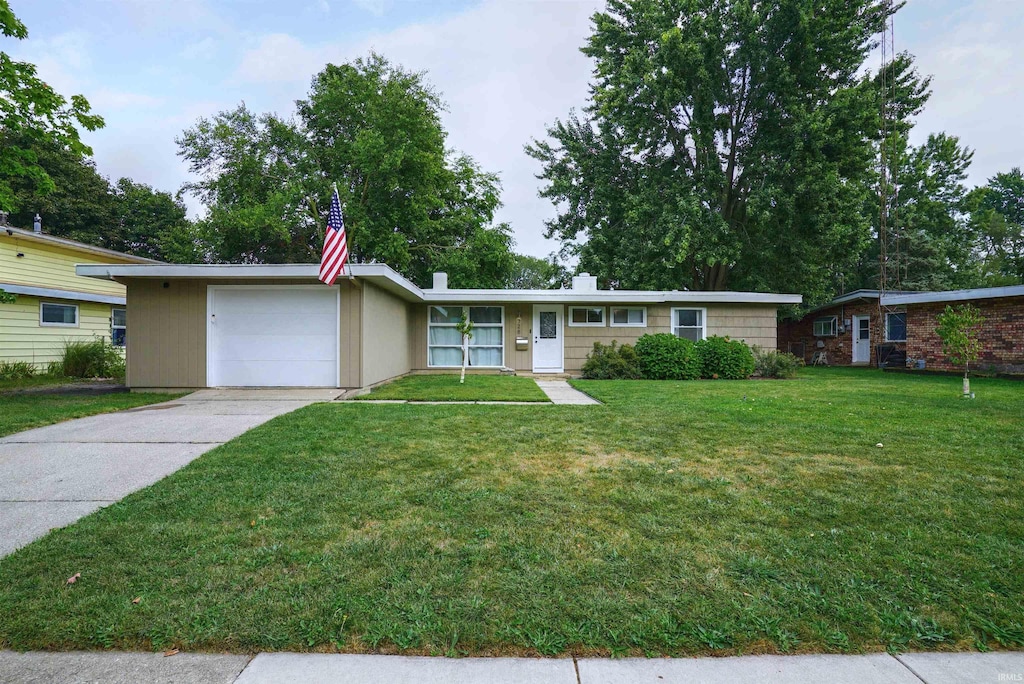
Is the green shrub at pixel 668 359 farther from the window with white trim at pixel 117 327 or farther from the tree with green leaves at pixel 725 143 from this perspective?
the window with white trim at pixel 117 327

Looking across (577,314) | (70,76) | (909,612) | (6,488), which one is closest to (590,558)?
(909,612)

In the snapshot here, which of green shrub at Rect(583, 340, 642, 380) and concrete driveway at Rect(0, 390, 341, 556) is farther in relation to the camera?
green shrub at Rect(583, 340, 642, 380)

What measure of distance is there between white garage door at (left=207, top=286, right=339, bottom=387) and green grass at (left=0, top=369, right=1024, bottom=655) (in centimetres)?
466

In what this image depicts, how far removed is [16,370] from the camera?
1233 centimetres

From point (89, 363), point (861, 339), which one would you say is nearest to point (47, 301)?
point (89, 363)

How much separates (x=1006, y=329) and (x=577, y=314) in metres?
11.1

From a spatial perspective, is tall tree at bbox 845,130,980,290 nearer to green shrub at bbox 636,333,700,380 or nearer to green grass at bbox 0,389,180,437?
green shrub at bbox 636,333,700,380

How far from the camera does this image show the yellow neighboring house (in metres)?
12.8

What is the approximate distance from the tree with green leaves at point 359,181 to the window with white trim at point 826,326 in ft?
42.6

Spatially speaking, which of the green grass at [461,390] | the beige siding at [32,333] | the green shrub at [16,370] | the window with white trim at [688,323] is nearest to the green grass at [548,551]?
the green grass at [461,390]

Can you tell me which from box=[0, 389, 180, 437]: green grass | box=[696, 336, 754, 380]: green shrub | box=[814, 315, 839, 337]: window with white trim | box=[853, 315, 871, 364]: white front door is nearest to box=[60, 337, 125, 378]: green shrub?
box=[0, 389, 180, 437]: green grass

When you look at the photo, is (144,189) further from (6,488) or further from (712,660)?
(712,660)

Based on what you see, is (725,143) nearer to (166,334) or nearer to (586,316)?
(586,316)

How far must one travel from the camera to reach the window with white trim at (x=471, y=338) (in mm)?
13781
